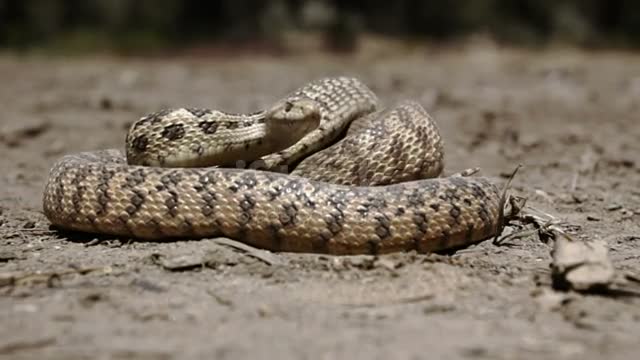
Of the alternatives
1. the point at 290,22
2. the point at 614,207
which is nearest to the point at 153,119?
the point at 614,207

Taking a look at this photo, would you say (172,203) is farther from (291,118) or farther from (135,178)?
(291,118)

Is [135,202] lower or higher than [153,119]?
lower

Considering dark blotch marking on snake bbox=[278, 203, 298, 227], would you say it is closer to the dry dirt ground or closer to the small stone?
the dry dirt ground

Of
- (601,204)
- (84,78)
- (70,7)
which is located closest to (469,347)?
(601,204)

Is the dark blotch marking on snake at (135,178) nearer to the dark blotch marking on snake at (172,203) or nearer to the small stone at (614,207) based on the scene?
the dark blotch marking on snake at (172,203)

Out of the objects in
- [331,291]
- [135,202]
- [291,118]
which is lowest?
[331,291]

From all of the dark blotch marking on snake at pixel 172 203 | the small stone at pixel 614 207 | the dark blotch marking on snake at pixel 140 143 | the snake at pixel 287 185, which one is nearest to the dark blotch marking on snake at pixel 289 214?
the snake at pixel 287 185

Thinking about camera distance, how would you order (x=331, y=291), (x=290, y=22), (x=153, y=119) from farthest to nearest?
(x=290, y=22) < (x=153, y=119) < (x=331, y=291)
